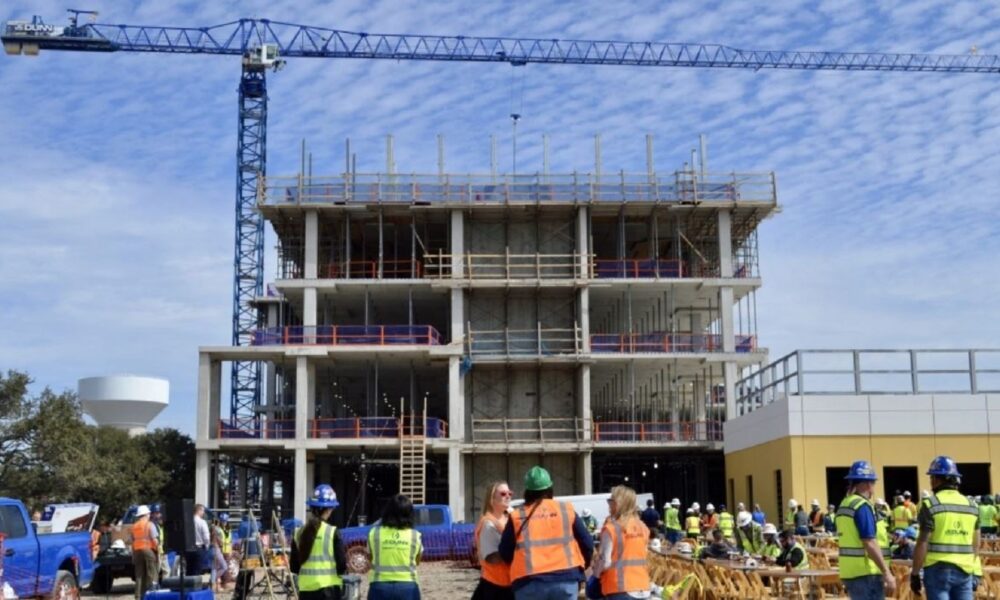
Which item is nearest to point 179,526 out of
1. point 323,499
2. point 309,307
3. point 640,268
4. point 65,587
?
point 323,499

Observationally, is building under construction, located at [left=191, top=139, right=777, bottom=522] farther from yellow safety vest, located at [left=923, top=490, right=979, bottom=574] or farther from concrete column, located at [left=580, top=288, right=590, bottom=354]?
yellow safety vest, located at [left=923, top=490, right=979, bottom=574]

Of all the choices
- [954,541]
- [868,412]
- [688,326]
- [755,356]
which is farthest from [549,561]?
[688,326]

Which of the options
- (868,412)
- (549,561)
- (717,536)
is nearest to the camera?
(549,561)

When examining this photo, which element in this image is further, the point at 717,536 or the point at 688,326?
the point at 688,326

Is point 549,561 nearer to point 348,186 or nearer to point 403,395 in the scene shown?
point 348,186

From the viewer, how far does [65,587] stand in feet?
61.0

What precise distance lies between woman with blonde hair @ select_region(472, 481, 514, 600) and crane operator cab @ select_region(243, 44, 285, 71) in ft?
254

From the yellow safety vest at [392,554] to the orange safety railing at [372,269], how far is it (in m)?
41.8

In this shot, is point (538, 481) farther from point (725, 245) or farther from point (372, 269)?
point (372, 269)

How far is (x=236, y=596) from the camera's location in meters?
17.8

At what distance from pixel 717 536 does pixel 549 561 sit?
11238 millimetres

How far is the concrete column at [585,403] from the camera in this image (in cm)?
5041

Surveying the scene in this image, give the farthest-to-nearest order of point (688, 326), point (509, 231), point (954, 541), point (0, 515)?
point (688, 326) → point (509, 231) → point (0, 515) → point (954, 541)

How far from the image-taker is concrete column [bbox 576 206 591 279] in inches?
2045
